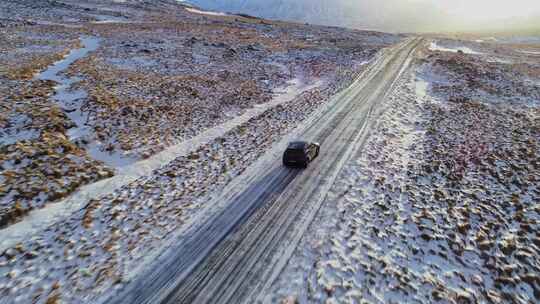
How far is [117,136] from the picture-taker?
1833 centimetres

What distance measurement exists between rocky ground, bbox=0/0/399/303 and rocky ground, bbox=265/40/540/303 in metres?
6.09

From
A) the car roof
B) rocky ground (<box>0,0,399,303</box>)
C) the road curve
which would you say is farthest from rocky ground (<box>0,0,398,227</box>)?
the car roof

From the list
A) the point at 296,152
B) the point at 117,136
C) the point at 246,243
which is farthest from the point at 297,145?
the point at 117,136

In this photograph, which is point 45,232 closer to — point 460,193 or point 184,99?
point 184,99

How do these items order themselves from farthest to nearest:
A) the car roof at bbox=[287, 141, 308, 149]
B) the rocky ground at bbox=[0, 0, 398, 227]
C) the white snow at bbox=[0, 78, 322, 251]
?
the car roof at bbox=[287, 141, 308, 149] → the rocky ground at bbox=[0, 0, 398, 227] → the white snow at bbox=[0, 78, 322, 251]

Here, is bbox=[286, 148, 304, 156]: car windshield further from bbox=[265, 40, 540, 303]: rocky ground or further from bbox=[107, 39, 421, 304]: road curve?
bbox=[265, 40, 540, 303]: rocky ground

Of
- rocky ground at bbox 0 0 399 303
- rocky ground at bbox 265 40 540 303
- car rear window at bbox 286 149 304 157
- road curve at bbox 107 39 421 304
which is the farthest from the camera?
car rear window at bbox 286 149 304 157

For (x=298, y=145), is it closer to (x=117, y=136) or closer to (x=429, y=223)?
(x=429, y=223)

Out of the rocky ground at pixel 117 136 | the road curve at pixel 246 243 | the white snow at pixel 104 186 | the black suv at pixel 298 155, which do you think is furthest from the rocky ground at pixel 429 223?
the white snow at pixel 104 186

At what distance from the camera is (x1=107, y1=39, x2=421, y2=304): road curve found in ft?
28.5

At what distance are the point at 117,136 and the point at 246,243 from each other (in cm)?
1287

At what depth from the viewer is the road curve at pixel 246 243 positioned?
870 centimetres

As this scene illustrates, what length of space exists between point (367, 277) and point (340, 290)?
3.75ft

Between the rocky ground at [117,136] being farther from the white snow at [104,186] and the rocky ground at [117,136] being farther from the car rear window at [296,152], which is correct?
the car rear window at [296,152]
